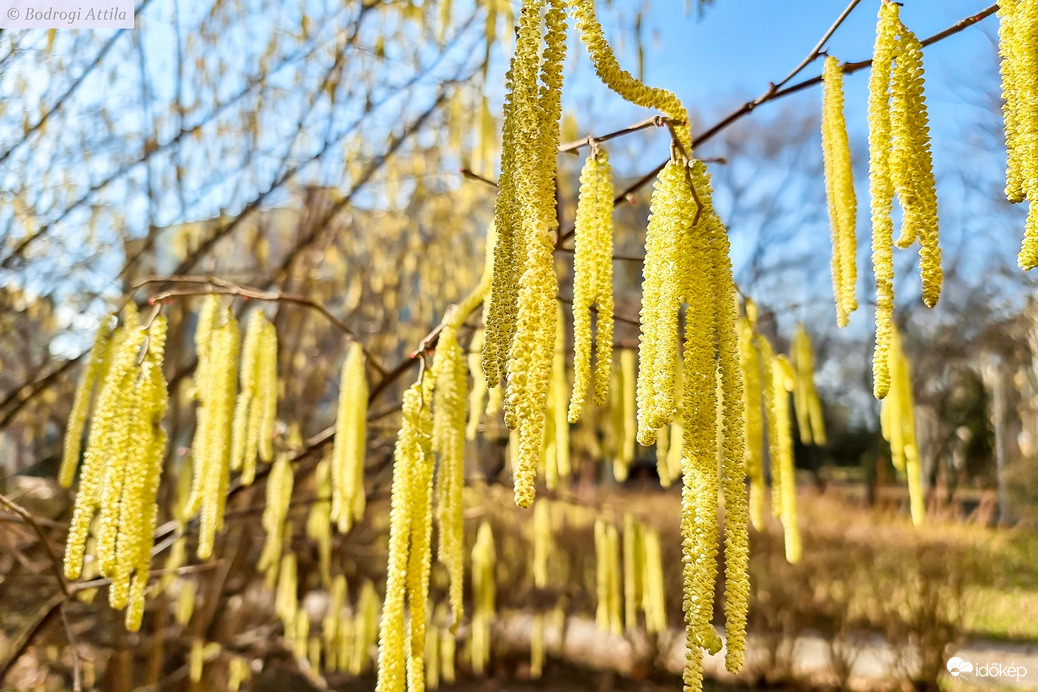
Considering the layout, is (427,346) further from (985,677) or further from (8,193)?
(985,677)

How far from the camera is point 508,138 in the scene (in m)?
0.44

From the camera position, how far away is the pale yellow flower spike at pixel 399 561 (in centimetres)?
53

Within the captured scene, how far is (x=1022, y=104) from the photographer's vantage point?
16.6 inches

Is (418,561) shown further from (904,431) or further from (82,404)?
(904,431)

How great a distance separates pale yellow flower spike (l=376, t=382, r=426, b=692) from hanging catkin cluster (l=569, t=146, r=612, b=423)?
0.19 meters

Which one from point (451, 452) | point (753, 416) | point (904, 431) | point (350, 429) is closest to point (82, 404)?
point (350, 429)

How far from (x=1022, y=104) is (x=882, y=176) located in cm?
8

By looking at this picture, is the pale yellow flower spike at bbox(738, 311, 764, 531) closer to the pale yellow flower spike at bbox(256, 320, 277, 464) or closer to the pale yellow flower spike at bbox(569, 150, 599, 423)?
the pale yellow flower spike at bbox(569, 150, 599, 423)

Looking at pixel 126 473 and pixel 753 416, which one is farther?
pixel 753 416

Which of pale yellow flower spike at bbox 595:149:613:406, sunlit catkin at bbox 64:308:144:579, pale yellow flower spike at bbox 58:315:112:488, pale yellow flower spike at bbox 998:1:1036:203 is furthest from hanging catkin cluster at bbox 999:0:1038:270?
pale yellow flower spike at bbox 58:315:112:488

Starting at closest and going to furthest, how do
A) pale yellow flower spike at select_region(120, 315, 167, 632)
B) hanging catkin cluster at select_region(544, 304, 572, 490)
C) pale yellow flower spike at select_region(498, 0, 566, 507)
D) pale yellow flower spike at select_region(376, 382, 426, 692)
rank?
pale yellow flower spike at select_region(498, 0, 566, 507)
pale yellow flower spike at select_region(376, 382, 426, 692)
pale yellow flower spike at select_region(120, 315, 167, 632)
hanging catkin cluster at select_region(544, 304, 572, 490)

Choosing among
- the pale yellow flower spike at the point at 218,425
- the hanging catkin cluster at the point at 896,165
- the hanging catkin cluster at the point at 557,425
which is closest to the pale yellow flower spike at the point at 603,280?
the hanging catkin cluster at the point at 896,165

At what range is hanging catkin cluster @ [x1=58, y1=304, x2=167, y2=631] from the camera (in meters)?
0.64

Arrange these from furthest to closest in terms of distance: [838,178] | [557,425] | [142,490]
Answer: [557,425], [142,490], [838,178]
